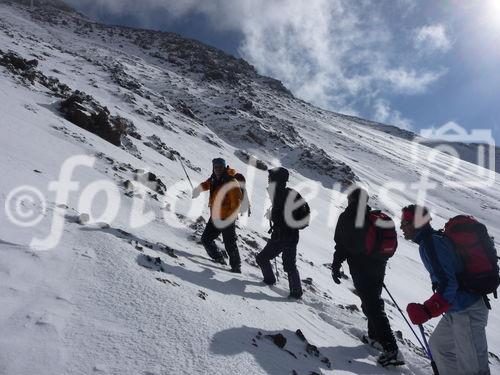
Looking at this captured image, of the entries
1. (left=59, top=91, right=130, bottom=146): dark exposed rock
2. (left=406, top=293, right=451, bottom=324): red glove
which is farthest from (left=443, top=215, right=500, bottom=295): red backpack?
(left=59, top=91, right=130, bottom=146): dark exposed rock

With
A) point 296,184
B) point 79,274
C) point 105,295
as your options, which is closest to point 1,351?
point 105,295

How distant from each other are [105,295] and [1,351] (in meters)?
1.04

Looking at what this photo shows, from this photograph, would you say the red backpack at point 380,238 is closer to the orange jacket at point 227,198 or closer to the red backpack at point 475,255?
the red backpack at point 475,255

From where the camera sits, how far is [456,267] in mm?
3754

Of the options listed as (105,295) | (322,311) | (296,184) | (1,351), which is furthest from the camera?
(296,184)

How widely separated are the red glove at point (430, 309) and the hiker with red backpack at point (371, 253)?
0.86 meters

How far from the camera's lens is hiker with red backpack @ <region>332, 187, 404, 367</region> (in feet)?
15.3

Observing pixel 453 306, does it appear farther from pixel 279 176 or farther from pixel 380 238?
pixel 279 176

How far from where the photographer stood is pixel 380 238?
466 centimetres

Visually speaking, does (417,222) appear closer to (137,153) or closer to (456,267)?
(456,267)

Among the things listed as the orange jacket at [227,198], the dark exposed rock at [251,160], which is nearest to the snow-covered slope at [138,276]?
the orange jacket at [227,198]

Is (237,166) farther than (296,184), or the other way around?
(296,184)

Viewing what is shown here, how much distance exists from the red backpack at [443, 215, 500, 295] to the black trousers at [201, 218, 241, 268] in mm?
3381

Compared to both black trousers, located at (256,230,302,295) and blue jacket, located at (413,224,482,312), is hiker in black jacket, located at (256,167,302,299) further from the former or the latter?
blue jacket, located at (413,224,482,312)
